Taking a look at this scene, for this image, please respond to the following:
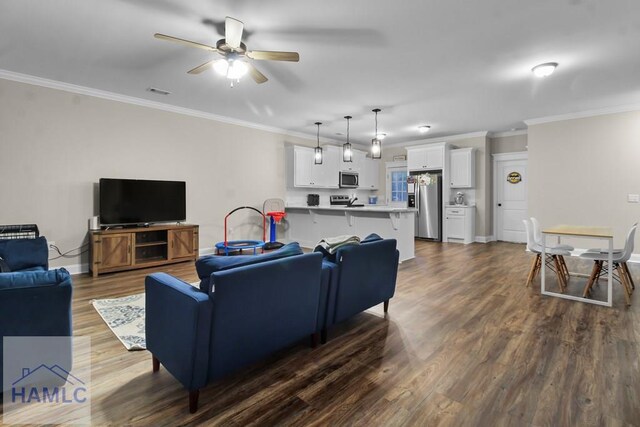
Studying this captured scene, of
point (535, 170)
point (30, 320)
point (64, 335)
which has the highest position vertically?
point (535, 170)

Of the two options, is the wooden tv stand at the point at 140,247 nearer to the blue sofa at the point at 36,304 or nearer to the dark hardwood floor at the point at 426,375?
the dark hardwood floor at the point at 426,375

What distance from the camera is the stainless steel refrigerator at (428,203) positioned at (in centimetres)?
785

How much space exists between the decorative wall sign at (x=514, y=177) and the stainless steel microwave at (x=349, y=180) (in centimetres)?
364

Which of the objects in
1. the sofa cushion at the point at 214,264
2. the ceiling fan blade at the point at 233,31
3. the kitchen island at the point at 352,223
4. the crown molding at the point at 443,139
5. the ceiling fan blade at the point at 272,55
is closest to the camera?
the sofa cushion at the point at 214,264

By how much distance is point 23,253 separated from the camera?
319 cm

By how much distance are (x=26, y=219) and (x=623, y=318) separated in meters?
6.78

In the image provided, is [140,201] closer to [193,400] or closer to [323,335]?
[323,335]

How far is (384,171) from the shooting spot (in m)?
9.55

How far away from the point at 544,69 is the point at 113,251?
5962 mm

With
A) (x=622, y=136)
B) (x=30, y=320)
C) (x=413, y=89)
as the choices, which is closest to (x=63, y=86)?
(x=30, y=320)

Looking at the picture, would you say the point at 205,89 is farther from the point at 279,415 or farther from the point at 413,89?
the point at 279,415

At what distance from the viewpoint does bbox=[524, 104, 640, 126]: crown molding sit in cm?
528

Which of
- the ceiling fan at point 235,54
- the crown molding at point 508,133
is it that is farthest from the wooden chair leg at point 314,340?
the crown molding at point 508,133

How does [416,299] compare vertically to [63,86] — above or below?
below
